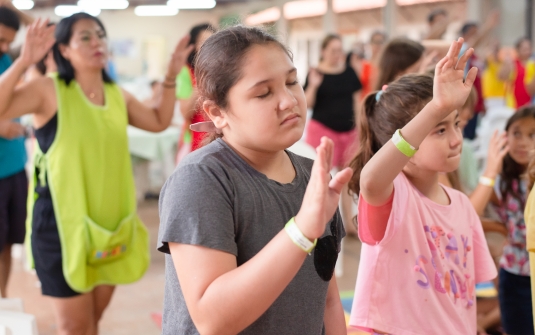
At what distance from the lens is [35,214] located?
230 centimetres

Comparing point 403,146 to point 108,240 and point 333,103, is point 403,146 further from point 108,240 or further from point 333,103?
point 333,103

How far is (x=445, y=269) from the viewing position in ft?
5.23

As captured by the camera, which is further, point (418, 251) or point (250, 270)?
point (418, 251)

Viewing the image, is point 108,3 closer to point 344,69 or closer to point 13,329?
point 344,69

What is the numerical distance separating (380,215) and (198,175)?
621 millimetres

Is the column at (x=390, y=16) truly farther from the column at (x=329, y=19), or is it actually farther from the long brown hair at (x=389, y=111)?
the long brown hair at (x=389, y=111)

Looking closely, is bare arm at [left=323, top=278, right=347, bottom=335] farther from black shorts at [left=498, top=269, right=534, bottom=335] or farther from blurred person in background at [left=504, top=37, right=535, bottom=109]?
Result: blurred person in background at [left=504, top=37, right=535, bottom=109]

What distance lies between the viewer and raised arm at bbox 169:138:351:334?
3.09ft

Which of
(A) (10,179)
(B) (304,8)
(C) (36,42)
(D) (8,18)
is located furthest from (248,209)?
(B) (304,8)

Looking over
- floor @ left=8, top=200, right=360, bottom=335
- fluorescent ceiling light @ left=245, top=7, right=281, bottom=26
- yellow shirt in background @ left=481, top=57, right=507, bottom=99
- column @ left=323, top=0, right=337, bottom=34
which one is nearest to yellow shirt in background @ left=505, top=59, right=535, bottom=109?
yellow shirt in background @ left=481, top=57, right=507, bottom=99

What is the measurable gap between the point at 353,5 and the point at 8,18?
42.6 feet

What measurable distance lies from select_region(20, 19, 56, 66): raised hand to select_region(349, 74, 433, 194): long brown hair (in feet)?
4.12

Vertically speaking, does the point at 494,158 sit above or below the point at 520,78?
above

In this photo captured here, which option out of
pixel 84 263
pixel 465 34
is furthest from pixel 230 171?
pixel 465 34
